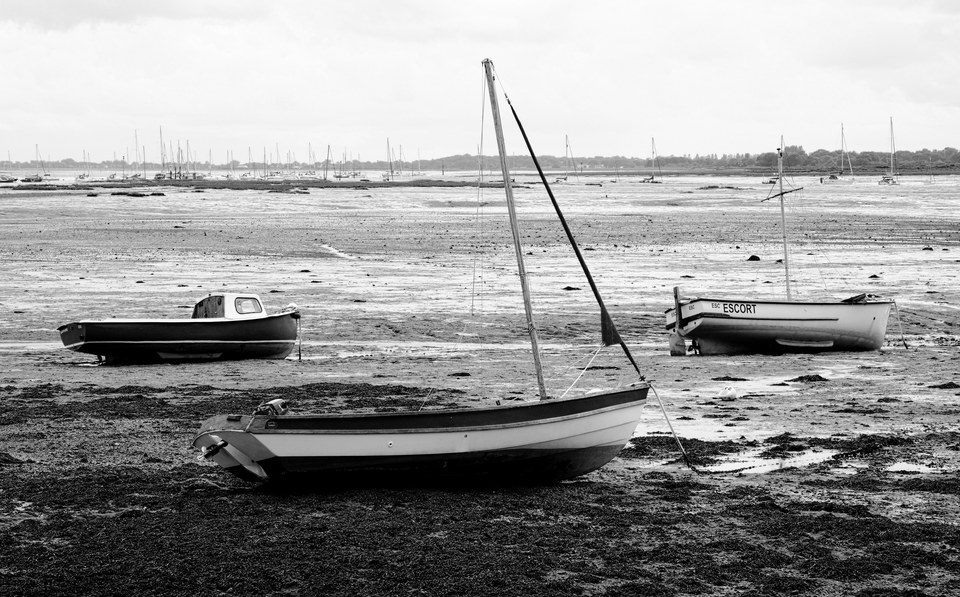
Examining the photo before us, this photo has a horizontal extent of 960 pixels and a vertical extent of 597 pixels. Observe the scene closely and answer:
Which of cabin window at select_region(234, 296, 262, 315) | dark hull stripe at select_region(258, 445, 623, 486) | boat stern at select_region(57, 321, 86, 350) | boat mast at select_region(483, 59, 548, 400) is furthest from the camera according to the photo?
cabin window at select_region(234, 296, 262, 315)

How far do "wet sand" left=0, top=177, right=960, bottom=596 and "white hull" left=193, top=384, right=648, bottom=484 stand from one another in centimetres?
27

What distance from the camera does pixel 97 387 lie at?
17578mm

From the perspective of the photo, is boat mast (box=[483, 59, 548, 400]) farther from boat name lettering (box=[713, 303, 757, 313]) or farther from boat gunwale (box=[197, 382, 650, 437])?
boat name lettering (box=[713, 303, 757, 313])

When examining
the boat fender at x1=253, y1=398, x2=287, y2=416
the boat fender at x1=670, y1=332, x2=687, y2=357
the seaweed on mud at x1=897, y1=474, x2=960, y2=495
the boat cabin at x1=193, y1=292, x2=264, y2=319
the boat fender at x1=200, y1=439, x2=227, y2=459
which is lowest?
the seaweed on mud at x1=897, y1=474, x2=960, y2=495

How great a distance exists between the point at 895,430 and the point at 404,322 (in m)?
13.2

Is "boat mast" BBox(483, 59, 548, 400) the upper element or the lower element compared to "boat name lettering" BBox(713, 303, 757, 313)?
upper

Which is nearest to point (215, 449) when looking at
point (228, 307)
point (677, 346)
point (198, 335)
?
point (198, 335)

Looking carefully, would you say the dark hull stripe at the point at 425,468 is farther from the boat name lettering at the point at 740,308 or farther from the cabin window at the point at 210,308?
the boat name lettering at the point at 740,308

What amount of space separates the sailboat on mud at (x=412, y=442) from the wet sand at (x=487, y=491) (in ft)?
0.84

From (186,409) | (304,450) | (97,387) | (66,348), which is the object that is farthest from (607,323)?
(66,348)

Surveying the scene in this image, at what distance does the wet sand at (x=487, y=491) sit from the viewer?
941 centimetres

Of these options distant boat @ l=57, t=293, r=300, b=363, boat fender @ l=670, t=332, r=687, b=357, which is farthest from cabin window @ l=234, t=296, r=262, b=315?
boat fender @ l=670, t=332, r=687, b=357

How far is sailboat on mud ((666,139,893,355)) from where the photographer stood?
867 inches

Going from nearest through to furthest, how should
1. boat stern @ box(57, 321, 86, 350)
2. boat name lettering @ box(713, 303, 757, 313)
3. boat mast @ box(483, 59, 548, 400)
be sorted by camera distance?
1. boat mast @ box(483, 59, 548, 400)
2. boat stern @ box(57, 321, 86, 350)
3. boat name lettering @ box(713, 303, 757, 313)
